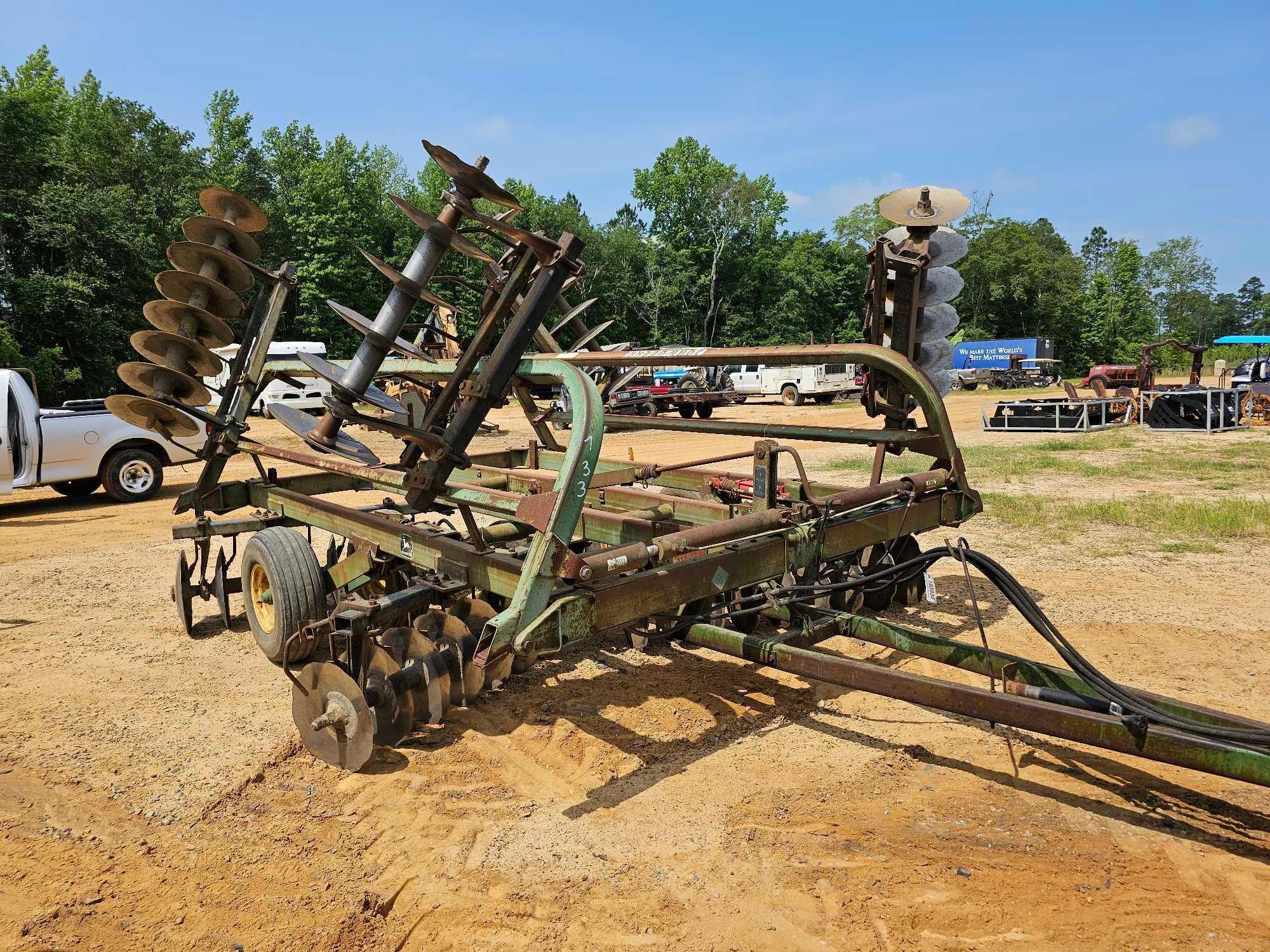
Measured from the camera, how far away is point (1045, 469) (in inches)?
601

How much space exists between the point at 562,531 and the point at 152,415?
409 cm

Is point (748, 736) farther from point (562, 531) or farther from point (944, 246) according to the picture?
point (944, 246)

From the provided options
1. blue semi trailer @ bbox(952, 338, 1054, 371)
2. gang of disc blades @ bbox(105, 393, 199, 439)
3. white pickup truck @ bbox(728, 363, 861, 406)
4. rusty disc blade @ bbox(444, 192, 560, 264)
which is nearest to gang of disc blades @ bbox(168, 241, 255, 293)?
gang of disc blades @ bbox(105, 393, 199, 439)

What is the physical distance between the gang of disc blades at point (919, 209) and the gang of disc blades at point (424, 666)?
3543 mm

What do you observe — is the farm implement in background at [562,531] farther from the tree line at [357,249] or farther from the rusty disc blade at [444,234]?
the tree line at [357,249]

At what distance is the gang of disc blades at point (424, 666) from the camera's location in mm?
4297

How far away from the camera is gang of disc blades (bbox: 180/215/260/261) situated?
5.72m

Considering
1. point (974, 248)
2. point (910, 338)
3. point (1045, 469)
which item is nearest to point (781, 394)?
point (1045, 469)

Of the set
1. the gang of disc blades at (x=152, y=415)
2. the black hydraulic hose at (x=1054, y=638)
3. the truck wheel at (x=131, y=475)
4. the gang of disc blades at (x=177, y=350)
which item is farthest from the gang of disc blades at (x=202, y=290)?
Answer: the truck wheel at (x=131, y=475)

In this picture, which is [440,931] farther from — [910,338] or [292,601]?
[910,338]

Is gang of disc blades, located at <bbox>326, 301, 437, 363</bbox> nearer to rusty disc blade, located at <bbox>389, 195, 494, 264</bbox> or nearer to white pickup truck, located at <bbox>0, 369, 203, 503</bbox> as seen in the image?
rusty disc blade, located at <bbox>389, 195, 494, 264</bbox>

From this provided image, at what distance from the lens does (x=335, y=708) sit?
4.05m

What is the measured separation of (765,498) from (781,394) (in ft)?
106

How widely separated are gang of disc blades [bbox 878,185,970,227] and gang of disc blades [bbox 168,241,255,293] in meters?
4.25
